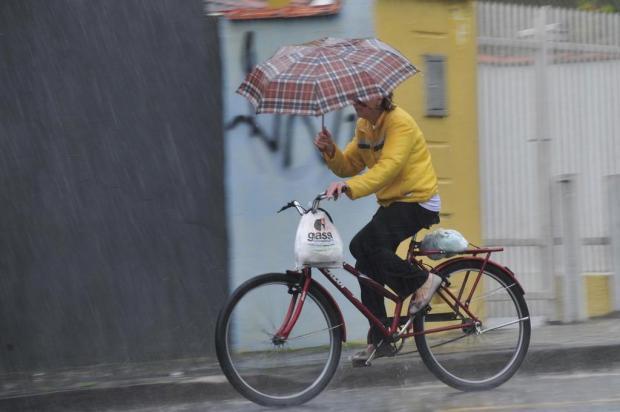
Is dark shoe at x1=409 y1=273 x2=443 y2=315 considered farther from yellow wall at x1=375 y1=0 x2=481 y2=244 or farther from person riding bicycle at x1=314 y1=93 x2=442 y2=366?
yellow wall at x1=375 y1=0 x2=481 y2=244

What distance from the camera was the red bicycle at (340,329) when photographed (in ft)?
17.8

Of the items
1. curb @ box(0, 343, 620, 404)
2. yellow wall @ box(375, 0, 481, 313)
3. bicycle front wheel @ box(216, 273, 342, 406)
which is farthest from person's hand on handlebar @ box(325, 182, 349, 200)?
yellow wall @ box(375, 0, 481, 313)

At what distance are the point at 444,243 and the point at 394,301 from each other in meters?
0.45

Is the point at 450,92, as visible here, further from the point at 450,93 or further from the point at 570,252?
the point at 570,252

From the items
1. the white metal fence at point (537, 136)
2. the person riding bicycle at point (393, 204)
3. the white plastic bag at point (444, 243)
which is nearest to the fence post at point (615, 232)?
the white metal fence at point (537, 136)

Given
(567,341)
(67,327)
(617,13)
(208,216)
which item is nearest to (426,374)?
(567,341)

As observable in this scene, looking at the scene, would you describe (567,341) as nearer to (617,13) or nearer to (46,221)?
(617,13)

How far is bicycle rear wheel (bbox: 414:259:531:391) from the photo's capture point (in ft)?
19.1

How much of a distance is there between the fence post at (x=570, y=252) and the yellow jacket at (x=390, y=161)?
2577mm

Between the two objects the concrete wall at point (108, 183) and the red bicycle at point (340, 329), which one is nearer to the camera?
the red bicycle at point (340, 329)

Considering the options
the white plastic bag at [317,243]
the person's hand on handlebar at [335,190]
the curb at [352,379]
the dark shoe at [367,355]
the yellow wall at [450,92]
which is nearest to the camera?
the person's hand on handlebar at [335,190]

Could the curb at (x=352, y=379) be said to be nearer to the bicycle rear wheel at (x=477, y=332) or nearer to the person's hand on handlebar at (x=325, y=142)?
the bicycle rear wheel at (x=477, y=332)

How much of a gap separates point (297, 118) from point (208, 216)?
3.14 ft

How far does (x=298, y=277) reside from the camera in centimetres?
545
